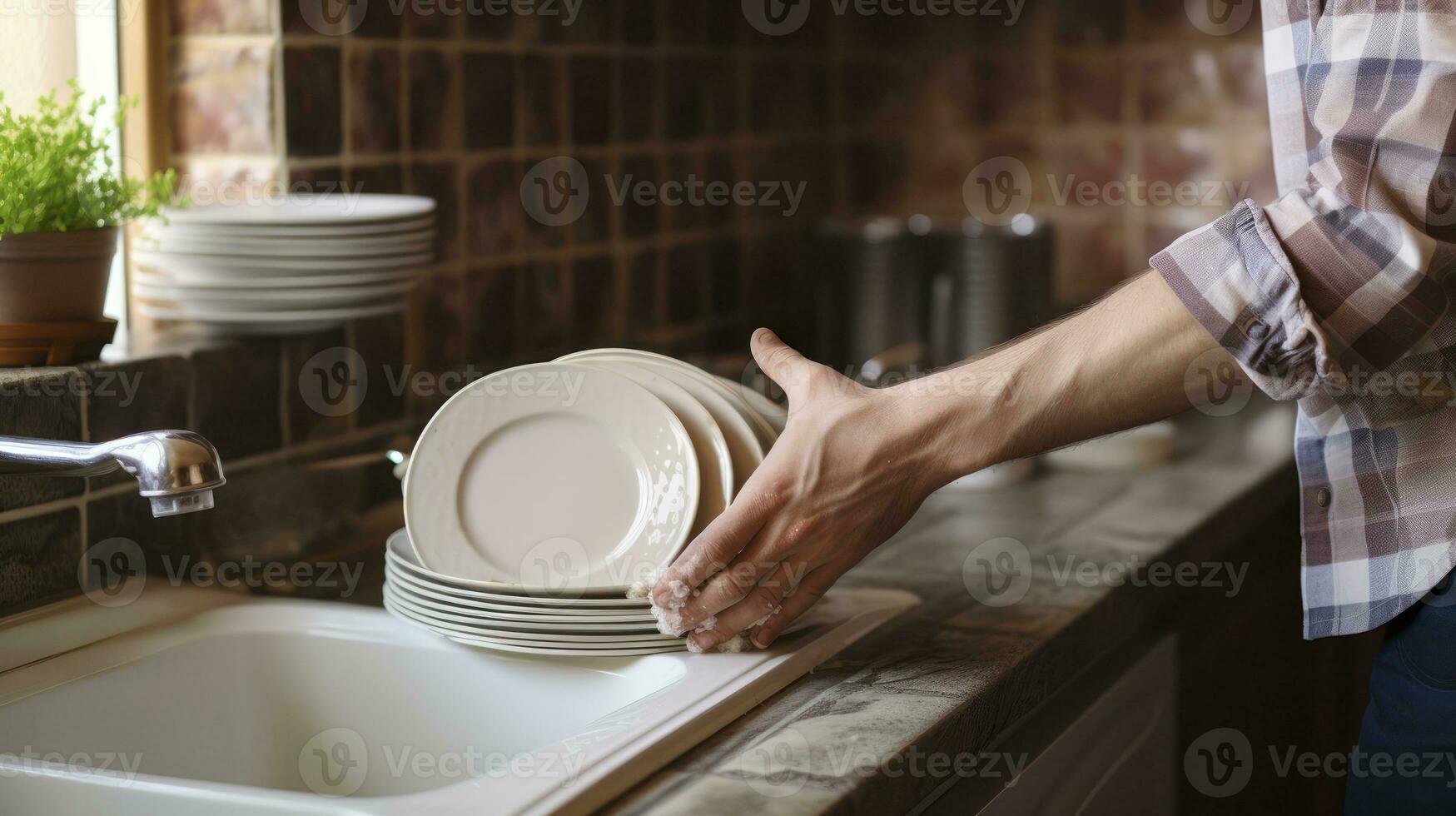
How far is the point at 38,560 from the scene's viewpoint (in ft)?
3.51

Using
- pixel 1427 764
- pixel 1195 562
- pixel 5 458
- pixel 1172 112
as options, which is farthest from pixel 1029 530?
pixel 1172 112

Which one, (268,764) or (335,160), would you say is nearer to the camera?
(268,764)

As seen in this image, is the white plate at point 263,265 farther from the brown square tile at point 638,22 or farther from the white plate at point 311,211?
the brown square tile at point 638,22

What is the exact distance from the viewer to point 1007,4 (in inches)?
92.2

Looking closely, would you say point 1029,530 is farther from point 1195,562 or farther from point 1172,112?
point 1172,112

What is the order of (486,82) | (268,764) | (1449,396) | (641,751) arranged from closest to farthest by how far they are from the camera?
(641,751), (1449,396), (268,764), (486,82)

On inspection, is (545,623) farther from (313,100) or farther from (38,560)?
(313,100)

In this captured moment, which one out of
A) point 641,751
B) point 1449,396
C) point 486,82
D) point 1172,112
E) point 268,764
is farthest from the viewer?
point 1172,112

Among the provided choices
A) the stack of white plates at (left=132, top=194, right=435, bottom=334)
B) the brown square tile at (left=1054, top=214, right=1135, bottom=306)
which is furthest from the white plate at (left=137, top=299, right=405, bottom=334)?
the brown square tile at (left=1054, top=214, right=1135, bottom=306)

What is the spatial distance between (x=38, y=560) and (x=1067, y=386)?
79cm

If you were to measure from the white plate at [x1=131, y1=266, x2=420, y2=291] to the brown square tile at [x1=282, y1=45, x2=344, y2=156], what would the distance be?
0.64 ft

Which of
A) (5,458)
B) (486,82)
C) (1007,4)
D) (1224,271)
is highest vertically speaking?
(1007,4)

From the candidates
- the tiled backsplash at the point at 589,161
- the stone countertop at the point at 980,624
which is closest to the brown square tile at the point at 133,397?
the tiled backsplash at the point at 589,161

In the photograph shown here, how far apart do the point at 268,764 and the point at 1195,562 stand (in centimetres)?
86
